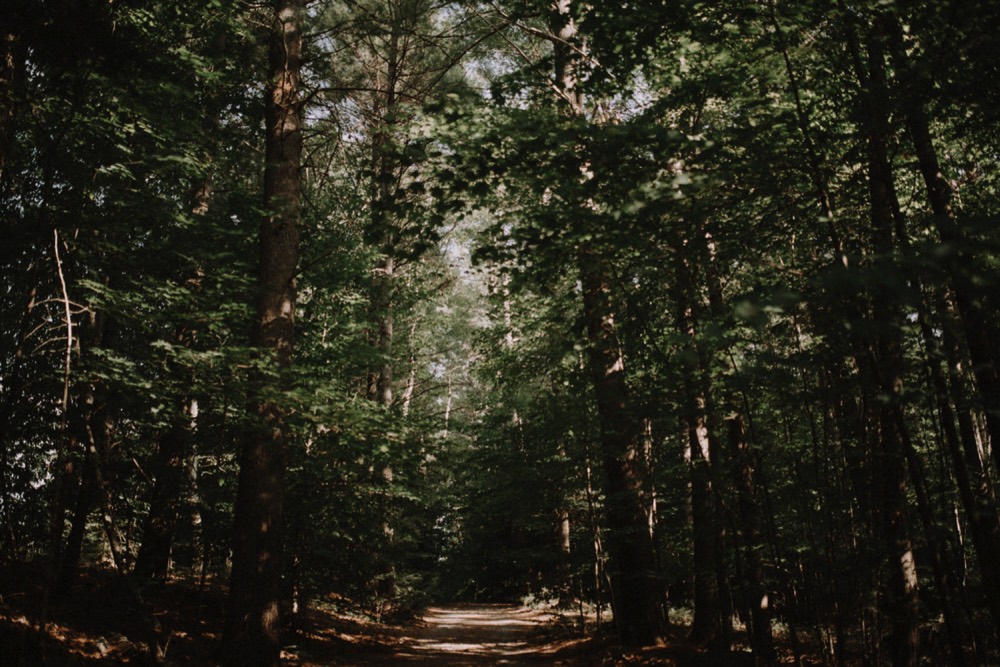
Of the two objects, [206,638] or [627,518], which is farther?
[627,518]

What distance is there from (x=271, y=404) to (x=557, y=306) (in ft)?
15.7

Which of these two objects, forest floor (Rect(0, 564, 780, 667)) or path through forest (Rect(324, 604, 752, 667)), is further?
path through forest (Rect(324, 604, 752, 667))

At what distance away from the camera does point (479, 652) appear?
10.7 m

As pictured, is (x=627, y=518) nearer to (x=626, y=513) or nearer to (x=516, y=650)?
(x=626, y=513)

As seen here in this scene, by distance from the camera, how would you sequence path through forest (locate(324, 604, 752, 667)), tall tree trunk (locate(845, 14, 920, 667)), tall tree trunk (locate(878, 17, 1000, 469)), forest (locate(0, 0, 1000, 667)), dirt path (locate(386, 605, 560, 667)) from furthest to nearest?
dirt path (locate(386, 605, 560, 667)) → path through forest (locate(324, 604, 752, 667)) → tall tree trunk (locate(845, 14, 920, 667)) → forest (locate(0, 0, 1000, 667)) → tall tree trunk (locate(878, 17, 1000, 469))

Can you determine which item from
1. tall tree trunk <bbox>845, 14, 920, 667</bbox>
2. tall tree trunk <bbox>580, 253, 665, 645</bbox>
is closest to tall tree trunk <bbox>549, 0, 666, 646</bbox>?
tall tree trunk <bbox>580, 253, 665, 645</bbox>

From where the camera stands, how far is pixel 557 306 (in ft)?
31.1

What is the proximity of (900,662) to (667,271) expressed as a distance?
12.7ft

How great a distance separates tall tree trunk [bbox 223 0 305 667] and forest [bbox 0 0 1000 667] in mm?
48

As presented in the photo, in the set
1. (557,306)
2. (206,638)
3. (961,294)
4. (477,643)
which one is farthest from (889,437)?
(477,643)

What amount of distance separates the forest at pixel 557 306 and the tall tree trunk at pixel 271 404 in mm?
48

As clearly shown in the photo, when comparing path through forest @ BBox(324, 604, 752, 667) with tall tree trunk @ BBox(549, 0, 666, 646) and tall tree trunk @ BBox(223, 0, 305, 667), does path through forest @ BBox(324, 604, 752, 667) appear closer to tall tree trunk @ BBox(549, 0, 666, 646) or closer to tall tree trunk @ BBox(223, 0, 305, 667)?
tall tree trunk @ BBox(549, 0, 666, 646)

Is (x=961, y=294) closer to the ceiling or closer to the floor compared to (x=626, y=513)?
closer to the ceiling

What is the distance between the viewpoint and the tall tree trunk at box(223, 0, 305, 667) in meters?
6.48
